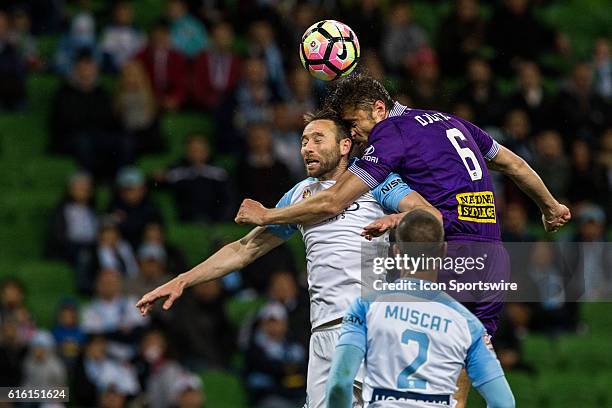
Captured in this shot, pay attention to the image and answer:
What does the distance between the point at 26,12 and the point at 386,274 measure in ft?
35.7

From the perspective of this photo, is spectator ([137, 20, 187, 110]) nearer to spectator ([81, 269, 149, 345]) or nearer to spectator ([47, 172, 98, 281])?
spectator ([47, 172, 98, 281])

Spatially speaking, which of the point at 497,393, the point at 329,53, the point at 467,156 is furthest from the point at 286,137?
the point at 497,393

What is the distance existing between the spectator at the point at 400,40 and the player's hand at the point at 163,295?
372 inches

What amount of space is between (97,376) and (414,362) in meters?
7.26

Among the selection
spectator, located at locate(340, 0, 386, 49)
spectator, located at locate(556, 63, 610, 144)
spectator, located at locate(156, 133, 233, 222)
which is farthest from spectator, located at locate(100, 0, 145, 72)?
spectator, located at locate(556, 63, 610, 144)

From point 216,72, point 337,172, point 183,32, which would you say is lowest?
point 337,172

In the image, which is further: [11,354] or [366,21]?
[366,21]

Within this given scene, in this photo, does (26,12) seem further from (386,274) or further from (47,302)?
(386,274)

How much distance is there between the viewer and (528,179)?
8250mm

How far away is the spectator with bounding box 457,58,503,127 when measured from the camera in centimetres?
1585

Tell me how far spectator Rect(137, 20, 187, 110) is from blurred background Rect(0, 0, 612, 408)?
0.03 metres

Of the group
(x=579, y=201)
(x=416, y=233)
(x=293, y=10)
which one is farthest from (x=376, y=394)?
(x=293, y=10)

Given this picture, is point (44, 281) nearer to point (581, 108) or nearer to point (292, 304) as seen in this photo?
point (292, 304)

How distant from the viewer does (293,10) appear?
669 inches
